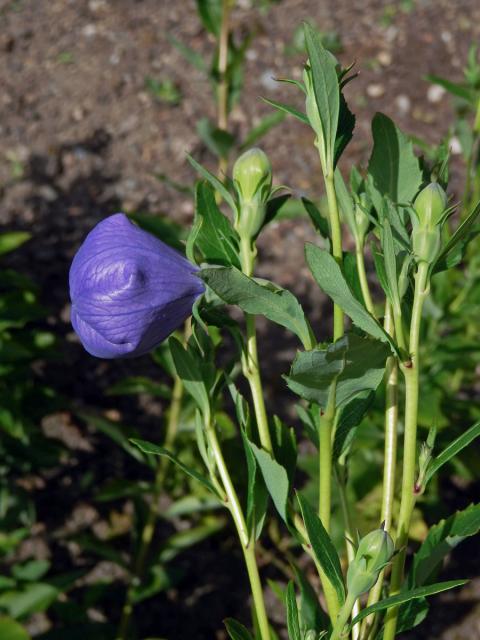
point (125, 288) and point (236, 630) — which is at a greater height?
point (125, 288)

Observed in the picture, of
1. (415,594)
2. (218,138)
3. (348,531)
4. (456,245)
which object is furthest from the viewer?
(218,138)

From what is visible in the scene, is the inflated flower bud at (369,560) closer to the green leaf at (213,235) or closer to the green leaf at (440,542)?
the green leaf at (440,542)

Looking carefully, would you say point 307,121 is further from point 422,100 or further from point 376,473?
point 422,100

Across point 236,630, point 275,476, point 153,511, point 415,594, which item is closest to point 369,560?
point 415,594

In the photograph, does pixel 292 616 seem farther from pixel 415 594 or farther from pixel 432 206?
pixel 432 206

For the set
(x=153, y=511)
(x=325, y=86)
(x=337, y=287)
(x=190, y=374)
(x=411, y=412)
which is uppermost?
(x=325, y=86)

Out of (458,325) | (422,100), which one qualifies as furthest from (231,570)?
(422,100)

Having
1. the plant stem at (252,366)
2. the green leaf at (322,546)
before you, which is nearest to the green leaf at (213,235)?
the plant stem at (252,366)
